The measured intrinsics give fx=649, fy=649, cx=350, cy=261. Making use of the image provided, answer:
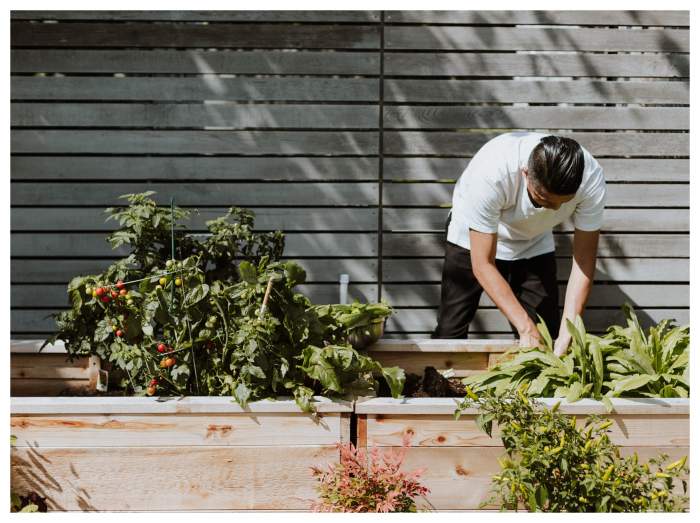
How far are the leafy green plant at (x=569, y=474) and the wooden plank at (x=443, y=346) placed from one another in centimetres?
112

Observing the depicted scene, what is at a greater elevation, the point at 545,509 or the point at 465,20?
the point at 465,20

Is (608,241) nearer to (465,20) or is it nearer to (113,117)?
(465,20)

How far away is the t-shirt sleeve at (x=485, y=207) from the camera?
321 cm

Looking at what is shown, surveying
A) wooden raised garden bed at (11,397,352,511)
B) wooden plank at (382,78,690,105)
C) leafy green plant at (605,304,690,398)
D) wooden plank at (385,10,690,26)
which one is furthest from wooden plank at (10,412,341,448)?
wooden plank at (385,10,690,26)

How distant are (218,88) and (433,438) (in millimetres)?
2666

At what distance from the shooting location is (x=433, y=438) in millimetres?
2574

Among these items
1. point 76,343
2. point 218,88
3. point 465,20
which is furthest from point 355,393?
point 465,20

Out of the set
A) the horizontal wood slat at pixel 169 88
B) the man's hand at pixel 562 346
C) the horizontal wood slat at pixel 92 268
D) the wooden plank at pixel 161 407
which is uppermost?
the horizontal wood slat at pixel 169 88

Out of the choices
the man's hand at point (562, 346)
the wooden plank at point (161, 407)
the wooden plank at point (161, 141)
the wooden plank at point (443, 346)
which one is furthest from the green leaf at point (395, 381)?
the wooden plank at point (161, 141)

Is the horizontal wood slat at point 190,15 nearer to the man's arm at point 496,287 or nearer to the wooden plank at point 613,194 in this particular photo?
the wooden plank at point 613,194

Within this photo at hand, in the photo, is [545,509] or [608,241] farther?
[608,241]

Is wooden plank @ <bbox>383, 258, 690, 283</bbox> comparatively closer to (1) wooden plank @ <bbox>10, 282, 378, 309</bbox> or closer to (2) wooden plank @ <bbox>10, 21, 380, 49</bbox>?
(1) wooden plank @ <bbox>10, 282, 378, 309</bbox>

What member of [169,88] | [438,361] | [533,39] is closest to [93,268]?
[169,88]

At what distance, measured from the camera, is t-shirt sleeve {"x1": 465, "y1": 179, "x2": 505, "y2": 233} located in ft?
10.5
